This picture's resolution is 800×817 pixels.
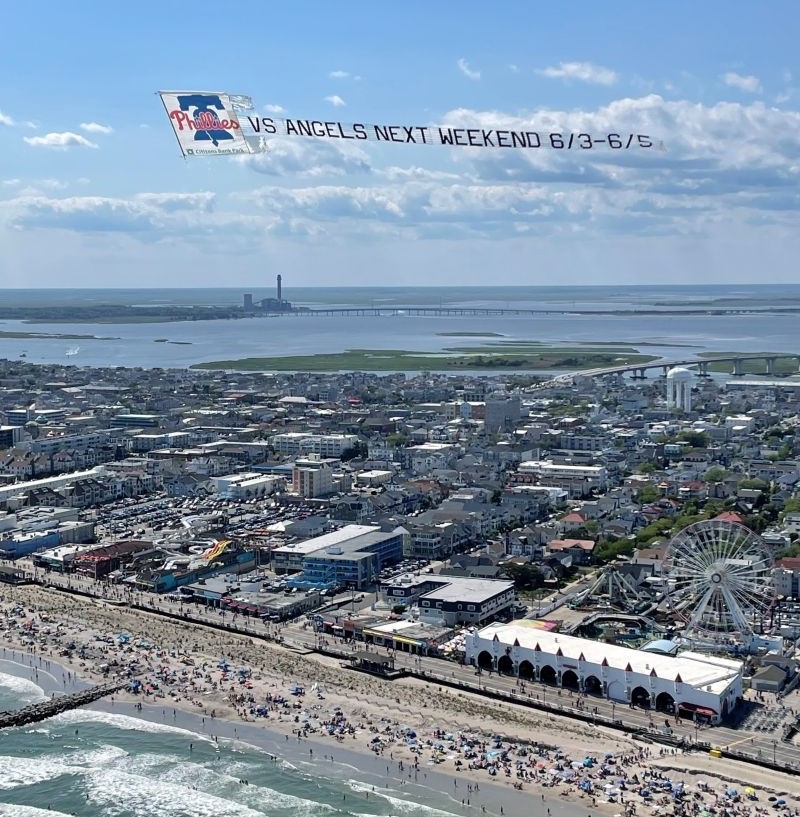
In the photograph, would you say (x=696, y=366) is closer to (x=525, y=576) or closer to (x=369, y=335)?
(x=525, y=576)

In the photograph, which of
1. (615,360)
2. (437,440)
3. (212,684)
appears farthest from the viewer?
(615,360)

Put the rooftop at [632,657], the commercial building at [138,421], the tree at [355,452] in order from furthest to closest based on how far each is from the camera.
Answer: the commercial building at [138,421] → the tree at [355,452] → the rooftop at [632,657]

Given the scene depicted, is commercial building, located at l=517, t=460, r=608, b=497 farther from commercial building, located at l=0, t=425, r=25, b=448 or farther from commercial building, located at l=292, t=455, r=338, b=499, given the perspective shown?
commercial building, located at l=0, t=425, r=25, b=448

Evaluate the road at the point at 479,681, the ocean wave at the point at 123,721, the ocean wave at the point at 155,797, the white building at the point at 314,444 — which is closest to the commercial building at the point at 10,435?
the white building at the point at 314,444

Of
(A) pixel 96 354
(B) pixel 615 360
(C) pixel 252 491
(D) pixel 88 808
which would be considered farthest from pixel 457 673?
(A) pixel 96 354

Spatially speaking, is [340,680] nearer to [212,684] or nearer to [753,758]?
[212,684]

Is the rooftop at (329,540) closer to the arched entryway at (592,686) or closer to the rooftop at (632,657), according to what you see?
the rooftop at (632,657)
